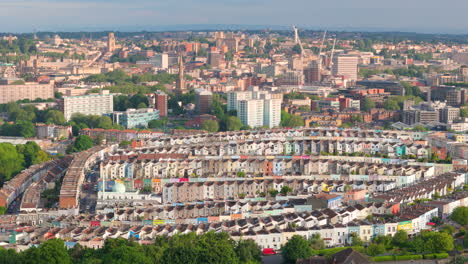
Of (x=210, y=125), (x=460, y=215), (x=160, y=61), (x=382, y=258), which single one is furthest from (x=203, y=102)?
(x=160, y=61)

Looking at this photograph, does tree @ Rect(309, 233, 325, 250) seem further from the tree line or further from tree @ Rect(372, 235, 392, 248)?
the tree line

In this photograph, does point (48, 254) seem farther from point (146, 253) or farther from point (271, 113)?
point (271, 113)

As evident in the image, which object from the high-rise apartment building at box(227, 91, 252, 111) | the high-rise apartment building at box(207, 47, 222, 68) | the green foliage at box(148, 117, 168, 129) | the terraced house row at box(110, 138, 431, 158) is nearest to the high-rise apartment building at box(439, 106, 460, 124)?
the high-rise apartment building at box(227, 91, 252, 111)

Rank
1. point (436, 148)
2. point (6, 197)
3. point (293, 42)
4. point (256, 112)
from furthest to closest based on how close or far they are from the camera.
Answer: point (293, 42)
point (256, 112)
point (436, 148)
point (6, 197)

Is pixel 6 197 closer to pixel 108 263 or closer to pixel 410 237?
pixel 108 263

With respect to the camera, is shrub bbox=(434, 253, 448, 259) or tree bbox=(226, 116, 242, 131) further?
tree bbox=(226, 116, 242, 131)

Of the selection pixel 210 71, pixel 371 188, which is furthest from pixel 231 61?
pixel 371 188
